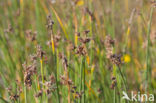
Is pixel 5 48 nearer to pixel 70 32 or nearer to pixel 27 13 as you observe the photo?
pixel 70 32

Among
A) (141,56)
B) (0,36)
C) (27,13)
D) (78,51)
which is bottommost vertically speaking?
(141,56)

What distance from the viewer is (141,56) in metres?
2.23

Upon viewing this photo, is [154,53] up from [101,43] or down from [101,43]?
down

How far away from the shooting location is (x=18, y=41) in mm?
2166

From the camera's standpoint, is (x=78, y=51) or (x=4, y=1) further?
(x=4, y=1)

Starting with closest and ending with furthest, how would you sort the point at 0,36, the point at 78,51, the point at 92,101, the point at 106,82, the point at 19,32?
1. the point at 78,51
2. the point at 92,101
3. the point at 106,82
4. the point at 0,36
5. the point at 19,32

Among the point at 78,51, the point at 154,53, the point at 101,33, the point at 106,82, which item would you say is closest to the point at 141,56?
the point at 154,53

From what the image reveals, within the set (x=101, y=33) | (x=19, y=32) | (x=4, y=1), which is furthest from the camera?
(x=4, y=1)

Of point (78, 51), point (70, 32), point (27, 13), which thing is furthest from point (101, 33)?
point (27, 13)

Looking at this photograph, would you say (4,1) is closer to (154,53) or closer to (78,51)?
(154,53)

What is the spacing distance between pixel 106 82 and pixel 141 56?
74 centimetres

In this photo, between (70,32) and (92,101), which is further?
(70,32)

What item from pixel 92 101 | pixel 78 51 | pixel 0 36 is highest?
pixel 0 36

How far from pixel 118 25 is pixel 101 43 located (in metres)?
1.79
